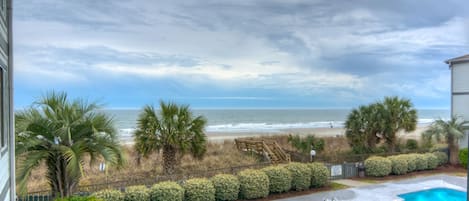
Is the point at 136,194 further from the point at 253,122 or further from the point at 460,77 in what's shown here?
the point at 253,122

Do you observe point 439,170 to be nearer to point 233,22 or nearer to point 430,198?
point 430,198

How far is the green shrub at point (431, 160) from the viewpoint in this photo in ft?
49.7

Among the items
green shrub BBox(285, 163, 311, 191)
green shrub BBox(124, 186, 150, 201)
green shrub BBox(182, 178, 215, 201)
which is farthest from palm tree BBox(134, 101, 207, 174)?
green shrub BBox(285, 163, 311, 191)

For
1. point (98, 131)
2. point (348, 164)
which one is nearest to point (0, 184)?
point (98, 131)

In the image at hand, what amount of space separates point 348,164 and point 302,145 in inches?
155

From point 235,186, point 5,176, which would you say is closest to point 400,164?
point 235,186

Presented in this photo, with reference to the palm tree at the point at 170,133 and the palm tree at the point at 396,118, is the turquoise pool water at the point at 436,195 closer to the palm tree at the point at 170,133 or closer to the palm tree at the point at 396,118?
the palm tree at the point at 396,118

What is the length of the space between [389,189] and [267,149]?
6.32 m

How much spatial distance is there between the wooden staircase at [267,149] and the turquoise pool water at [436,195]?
5.42m

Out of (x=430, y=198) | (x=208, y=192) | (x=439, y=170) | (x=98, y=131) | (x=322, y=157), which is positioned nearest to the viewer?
(x=98, y=131)

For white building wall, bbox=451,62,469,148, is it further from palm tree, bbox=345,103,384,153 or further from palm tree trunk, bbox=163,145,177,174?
palm tree trunk, bbox=163,145,177,174

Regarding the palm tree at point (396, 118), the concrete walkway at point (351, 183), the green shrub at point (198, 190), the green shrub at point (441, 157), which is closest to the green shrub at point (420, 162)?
the green shrub at point (441, 157)

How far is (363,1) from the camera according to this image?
1678 cm

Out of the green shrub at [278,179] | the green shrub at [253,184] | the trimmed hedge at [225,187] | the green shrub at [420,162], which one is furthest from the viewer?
the green shrub at [420,162]
